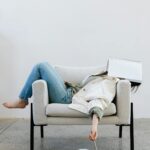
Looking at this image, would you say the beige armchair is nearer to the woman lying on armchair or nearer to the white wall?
the woman lying on armchair

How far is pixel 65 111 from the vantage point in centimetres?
216

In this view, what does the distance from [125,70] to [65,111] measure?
0.59m

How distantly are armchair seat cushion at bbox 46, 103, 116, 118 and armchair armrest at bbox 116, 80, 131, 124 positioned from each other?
0.06 metres

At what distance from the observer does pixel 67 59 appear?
352cm

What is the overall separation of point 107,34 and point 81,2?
0.46m

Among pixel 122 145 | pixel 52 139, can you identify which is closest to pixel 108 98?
pixel 122 145

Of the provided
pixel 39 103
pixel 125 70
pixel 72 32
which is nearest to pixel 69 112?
pixel 39 103

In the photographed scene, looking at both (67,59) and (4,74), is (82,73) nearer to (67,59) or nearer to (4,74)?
(67,59)

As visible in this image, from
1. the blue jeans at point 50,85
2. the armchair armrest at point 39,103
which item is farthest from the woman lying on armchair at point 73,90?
the armchair armrest at point 39,103

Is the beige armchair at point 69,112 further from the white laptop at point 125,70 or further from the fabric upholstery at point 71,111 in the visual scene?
the white laptop at point 125,70

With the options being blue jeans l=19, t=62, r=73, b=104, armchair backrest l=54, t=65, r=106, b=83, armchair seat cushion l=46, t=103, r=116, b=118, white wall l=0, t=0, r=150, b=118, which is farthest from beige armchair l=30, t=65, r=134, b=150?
white wall l=0, t=0, r=150, b=118

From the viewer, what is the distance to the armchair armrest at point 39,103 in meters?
2.18

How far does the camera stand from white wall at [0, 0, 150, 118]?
348 cm

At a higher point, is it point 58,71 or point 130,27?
point 130,27
